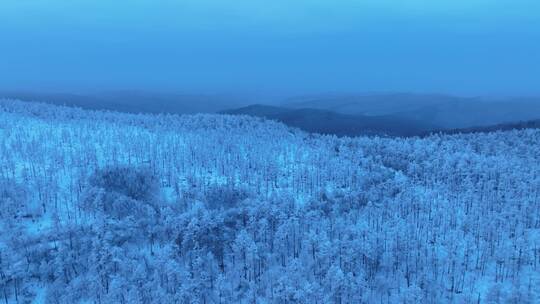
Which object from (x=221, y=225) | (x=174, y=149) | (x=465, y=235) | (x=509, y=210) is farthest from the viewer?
(x=174, y=149)

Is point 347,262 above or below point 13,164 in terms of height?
below

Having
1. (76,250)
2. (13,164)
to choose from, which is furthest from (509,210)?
(13,164)

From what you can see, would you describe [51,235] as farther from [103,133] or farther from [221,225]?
[103,133]

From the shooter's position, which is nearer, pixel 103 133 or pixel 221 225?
pixel 221 225

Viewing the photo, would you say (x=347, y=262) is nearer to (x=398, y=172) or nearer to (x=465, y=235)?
(x=465, y=235)

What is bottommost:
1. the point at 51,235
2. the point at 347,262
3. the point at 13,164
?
the point at 347,262

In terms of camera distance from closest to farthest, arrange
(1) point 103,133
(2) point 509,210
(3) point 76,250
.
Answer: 1. (3) point 76,250
2. (2) point 509,210
3. (1) point 103,133
